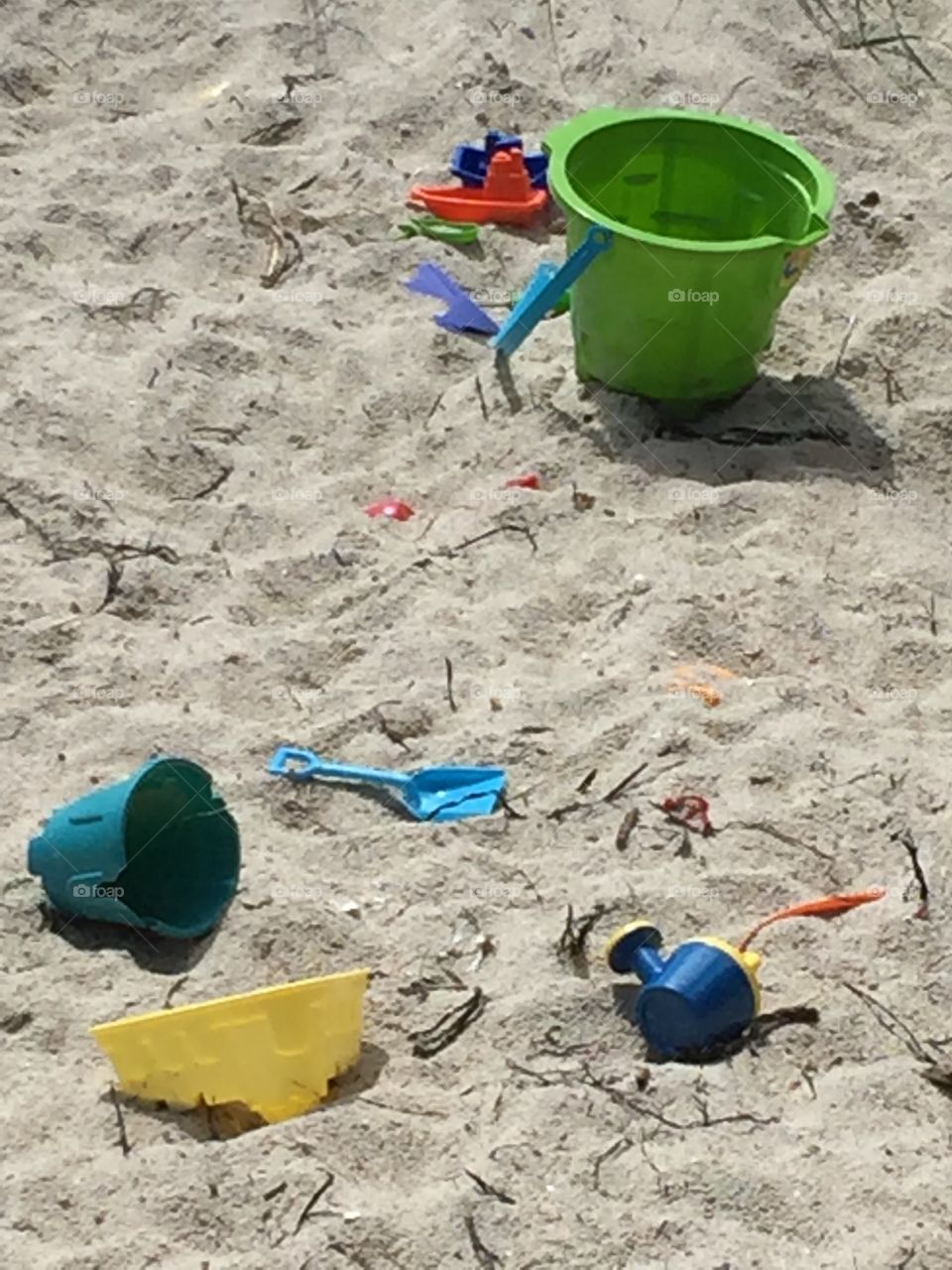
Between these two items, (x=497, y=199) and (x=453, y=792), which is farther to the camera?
(x=497, y=199)

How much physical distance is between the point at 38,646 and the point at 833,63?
2.20 metres

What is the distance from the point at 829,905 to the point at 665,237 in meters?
1.31

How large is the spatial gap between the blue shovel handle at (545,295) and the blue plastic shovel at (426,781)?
0.95 m

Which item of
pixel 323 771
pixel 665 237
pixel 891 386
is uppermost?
pixel 665 237

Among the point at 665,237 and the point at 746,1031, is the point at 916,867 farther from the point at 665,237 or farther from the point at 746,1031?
the point at 665,237

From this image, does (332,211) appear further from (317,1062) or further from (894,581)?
(317,1062)

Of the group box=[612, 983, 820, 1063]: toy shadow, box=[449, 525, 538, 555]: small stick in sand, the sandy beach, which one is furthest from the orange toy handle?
box=[449, 525, 538, 555]: small stick in sand

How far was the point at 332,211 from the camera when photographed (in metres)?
3.57

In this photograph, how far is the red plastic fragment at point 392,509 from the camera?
2.89 meters

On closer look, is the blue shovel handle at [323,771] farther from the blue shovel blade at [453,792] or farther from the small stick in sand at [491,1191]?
the small stick in sand at [491,1191]

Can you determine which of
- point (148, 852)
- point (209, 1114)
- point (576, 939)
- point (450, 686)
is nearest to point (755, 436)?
point (450, 686)

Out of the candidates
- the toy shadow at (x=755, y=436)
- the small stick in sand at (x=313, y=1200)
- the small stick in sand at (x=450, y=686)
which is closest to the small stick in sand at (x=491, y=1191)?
the small stick in sand at (x=313, y=1200)

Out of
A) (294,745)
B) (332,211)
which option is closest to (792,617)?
(294,745)

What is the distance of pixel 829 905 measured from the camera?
2191mm
